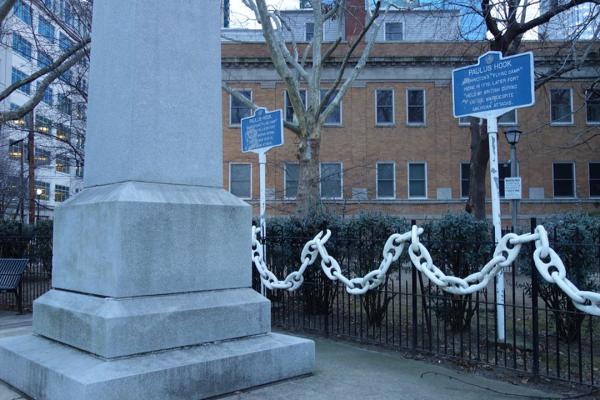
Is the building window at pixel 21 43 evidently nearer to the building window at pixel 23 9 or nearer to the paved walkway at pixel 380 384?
the building window at pixel 23 9

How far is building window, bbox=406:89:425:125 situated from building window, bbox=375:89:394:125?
95 cm

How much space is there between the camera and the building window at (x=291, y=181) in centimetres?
2956

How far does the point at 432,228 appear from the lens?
733cm

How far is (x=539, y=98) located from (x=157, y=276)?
2916 centimetres

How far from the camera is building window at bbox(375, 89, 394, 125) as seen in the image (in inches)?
1180

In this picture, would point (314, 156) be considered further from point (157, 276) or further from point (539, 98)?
point (539, 98)

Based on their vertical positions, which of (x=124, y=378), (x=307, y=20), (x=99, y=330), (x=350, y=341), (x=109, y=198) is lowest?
(x=350, y=341)

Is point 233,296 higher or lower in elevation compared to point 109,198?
lower

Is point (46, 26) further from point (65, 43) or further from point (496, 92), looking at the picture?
point (496, 92)

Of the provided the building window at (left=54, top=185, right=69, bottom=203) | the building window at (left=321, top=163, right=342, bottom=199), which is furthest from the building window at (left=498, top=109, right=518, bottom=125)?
the building window at (left=54, top=185, right=69, bottom=203)

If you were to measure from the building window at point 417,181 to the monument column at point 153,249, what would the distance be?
25.2 meters

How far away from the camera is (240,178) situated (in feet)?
98.0

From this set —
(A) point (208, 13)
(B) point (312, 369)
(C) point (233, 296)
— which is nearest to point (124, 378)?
(C) point (233, 296)

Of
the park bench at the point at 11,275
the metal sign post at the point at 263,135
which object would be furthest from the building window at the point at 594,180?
the park bench at the point at 11,275
